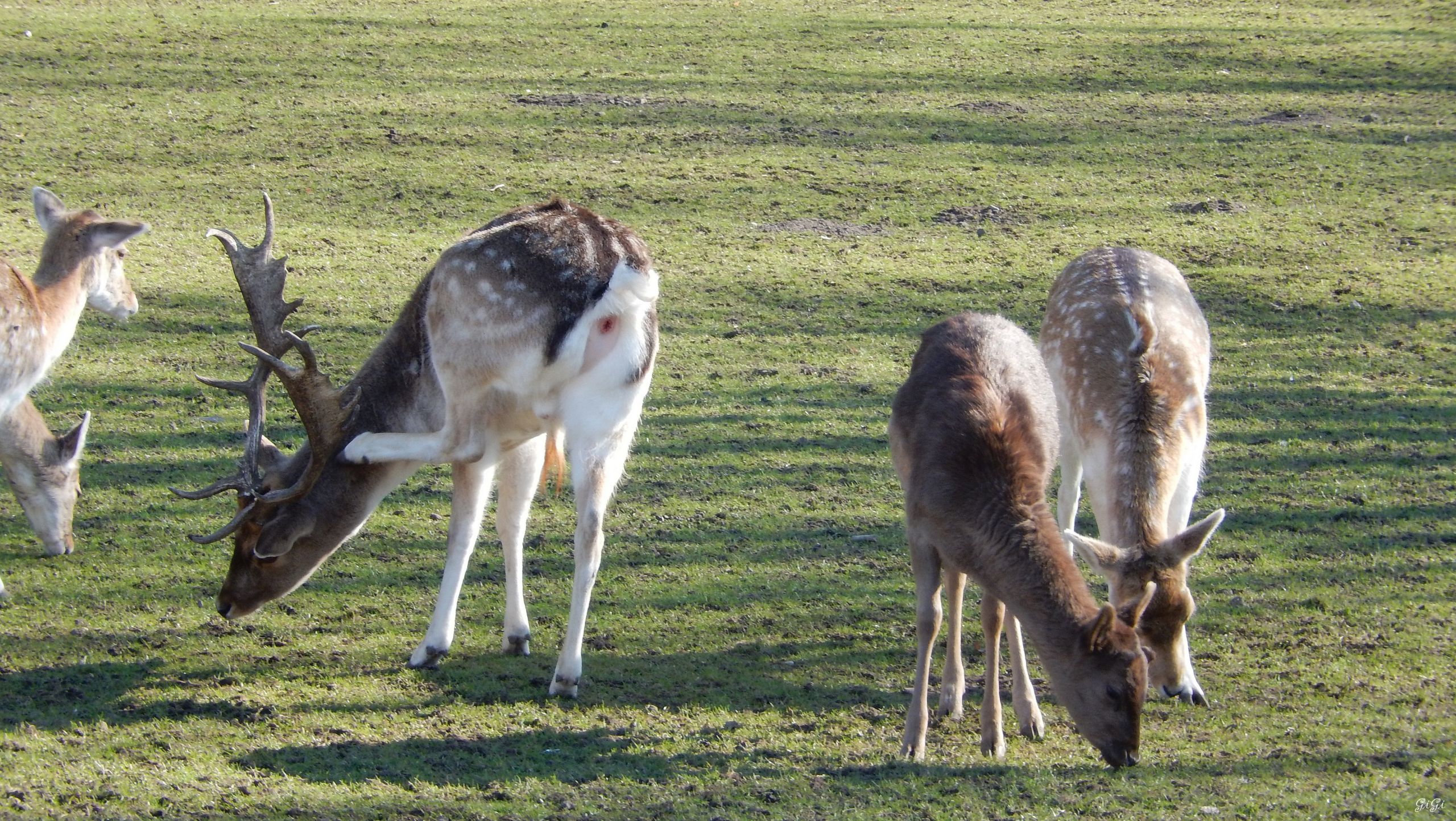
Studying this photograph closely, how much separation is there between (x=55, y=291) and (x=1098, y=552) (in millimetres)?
5238

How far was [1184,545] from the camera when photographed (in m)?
5.35

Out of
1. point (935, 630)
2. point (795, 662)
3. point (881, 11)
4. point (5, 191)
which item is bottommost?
point (795, 662)

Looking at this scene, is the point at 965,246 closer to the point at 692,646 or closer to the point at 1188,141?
the point at 1188,141

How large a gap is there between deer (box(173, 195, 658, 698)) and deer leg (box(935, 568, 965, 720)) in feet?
4.82

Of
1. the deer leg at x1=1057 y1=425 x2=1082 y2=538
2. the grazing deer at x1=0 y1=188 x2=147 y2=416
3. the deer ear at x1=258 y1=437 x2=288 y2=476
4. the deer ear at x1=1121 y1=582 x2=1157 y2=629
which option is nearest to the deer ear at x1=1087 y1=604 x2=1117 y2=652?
the deer ear at x1=1121 y1=582 x2=1157 y2=629

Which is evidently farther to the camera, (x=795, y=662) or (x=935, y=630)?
(x=795, y=662)

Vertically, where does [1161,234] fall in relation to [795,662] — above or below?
above

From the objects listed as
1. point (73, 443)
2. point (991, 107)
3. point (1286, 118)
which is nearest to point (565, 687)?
point (73, 443)

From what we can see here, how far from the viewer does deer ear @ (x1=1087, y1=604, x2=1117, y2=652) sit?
4.79 metres

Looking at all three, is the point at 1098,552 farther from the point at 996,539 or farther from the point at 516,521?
the point at 516,521

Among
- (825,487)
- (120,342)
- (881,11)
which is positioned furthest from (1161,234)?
(120,342)

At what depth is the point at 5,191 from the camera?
10398mm

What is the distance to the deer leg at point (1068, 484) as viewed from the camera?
6785mm

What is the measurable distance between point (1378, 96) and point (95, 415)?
A: 12.3 metres
